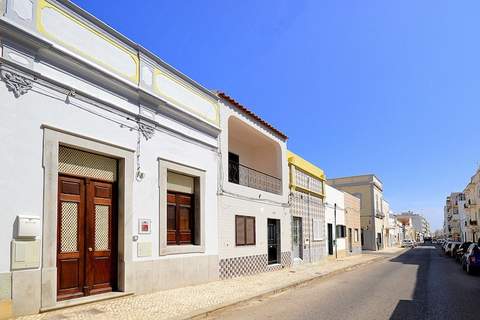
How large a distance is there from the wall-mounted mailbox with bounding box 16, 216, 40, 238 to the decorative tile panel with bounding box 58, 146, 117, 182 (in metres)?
1.43

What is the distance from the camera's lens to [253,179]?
20938mm

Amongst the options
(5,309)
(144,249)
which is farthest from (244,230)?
(5,309)

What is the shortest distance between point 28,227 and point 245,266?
33.3 ft

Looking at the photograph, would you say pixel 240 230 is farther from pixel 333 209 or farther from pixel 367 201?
pixel 367 201

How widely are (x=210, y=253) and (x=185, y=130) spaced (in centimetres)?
400

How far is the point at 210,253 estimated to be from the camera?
48.8 feet

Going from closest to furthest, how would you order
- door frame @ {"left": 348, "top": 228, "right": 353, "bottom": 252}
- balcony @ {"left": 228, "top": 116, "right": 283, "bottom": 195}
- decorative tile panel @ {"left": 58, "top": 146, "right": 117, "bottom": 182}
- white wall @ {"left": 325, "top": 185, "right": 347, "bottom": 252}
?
1. decorative tile panel @ {"left": 58, "top": 146, "right": 117, "bottom": 182}
2. balcony @ {"left": 228, "top": 116, "right": 283, "bottom": 195}
3. white wall @ {"left": 325, "top": 185, "right": 347, "bottom": 252}
4. door frame @ {"left": 348, "top": 228, "right": 353, "bottom": 252}

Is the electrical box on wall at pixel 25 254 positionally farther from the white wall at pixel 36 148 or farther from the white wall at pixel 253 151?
the white wall at pixel 253 151

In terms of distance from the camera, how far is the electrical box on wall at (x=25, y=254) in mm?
8148

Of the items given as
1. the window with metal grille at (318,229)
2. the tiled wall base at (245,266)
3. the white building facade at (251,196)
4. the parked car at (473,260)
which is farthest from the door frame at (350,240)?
the tiled wall base at (245,266)

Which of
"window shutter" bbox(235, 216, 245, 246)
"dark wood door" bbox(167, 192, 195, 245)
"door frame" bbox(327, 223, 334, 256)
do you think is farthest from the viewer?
"door frame" bbox(327, 223, 334, 256)

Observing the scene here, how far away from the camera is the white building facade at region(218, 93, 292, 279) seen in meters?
16.2

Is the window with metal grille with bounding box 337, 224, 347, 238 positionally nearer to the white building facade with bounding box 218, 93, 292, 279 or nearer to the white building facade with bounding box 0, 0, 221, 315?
the white building facade with bounding box 218, 93, 292, 279

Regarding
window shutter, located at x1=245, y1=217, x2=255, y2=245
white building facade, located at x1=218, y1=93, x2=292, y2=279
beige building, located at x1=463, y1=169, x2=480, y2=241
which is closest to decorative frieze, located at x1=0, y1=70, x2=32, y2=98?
white building facade, located at x1=218, y1=93, x2=292, y2=279
